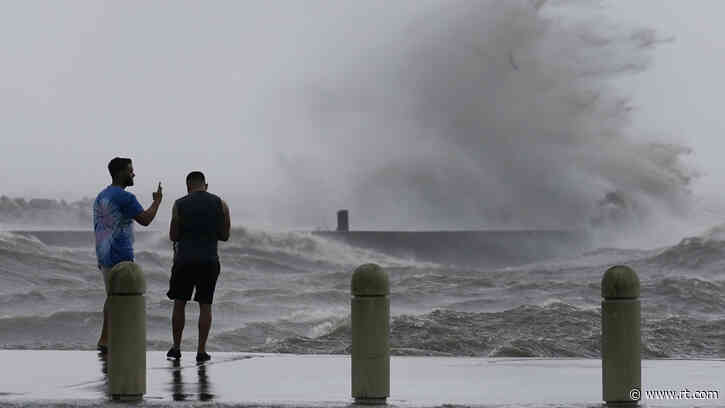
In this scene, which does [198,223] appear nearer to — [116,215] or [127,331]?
[116,215]

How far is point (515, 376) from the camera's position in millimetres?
11320

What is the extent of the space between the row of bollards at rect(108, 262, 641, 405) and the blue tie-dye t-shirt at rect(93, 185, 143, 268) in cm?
218

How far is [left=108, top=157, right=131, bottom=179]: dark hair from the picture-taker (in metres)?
11.5

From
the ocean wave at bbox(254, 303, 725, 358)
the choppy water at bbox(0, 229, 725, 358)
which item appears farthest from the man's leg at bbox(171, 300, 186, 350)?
the choppy water at bbox(0, 229, 725, 358)

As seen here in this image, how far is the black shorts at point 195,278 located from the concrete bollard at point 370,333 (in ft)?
8.78

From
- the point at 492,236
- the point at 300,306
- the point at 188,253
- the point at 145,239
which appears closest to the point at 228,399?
the point at 188,253

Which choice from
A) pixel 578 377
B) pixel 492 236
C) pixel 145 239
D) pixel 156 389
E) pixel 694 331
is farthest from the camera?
pixel 492 236

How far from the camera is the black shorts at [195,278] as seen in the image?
11523 millimetres

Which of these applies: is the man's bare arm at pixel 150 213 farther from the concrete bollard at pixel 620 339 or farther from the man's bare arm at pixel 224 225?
the concrete bollard at pixel 620 339

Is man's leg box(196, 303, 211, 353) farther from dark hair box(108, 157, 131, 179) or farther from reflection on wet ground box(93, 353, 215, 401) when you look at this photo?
dark hair box(108, 157, 131, 179)

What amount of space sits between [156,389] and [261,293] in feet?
117

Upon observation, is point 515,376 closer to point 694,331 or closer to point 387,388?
point 387,388

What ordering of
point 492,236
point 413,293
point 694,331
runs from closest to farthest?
point 694,331
point 413,293
point 492,236
